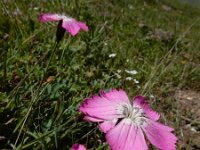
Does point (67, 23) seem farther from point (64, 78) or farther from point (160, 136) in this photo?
point (64, 78)

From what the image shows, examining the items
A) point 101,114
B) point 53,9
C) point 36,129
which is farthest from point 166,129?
point 53,9

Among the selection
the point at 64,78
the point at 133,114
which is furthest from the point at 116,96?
the point at 64,78

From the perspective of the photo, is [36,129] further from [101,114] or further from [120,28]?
[120,28]

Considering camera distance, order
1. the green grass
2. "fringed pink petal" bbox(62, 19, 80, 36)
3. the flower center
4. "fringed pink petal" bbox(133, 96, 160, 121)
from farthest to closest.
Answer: the green grass, "fringed pink petal" bbox(62, 19, 80, 36), "fringed pink petal" bbox(133, 96, 160, 121), the flower center

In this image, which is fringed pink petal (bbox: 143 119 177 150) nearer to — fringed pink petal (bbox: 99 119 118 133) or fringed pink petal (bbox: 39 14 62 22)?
fringed pink petal (bbox: 99 119 118 133)

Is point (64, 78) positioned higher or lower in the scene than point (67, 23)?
lower

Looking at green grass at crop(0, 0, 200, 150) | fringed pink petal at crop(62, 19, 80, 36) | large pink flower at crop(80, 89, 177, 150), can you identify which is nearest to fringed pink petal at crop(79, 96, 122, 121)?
large pink flower at crop(80, 89, 177, 150)

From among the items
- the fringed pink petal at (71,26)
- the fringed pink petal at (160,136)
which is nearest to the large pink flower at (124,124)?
the fringed pink petal at (160,136)

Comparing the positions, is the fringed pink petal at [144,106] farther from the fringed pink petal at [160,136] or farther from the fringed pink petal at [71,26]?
the fringed pink petal at [71,26]
